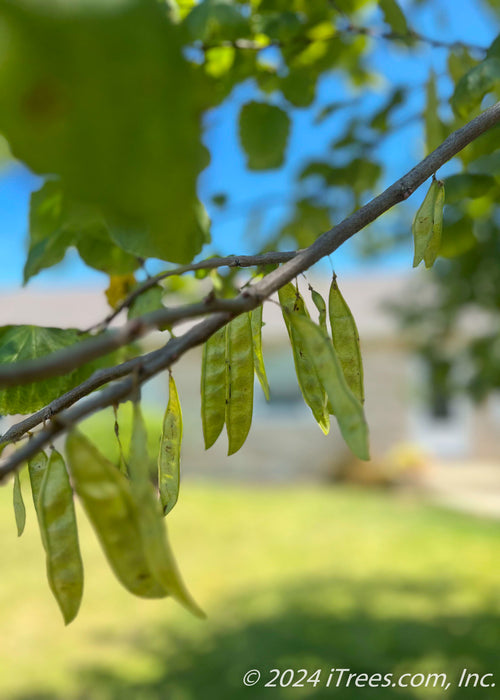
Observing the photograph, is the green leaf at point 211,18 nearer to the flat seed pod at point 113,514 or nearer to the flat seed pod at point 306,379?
the flat seed pod at point 306,379

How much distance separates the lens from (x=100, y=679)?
4.55 meters

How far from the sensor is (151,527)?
1.92 feet

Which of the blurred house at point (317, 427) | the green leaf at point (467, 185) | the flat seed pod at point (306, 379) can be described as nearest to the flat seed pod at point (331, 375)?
the flat seed pod at point (306, 379)

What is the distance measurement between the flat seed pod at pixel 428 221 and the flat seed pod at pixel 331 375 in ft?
0.93

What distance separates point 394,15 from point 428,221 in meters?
0.91

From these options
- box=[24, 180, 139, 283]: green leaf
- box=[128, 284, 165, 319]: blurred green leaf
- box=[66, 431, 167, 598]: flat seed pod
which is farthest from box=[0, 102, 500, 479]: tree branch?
box=[24, 180, 139, 283]: green leaf

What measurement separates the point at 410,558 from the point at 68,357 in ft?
24.4

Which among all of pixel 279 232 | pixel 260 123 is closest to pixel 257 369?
pixel 260 123

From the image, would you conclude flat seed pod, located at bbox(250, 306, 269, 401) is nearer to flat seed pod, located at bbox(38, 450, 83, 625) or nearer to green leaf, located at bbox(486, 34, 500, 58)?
flat seed pod, located at bbox(38, 450, 83, 625)

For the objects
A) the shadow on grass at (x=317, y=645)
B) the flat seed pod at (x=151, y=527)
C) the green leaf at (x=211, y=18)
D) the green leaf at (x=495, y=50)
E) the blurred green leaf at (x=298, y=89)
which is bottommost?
the shadow on grass at (x=317, y=645)

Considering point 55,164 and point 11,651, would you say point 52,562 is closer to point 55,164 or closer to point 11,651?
point 55,164

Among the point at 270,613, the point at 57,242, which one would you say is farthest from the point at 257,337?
the point at 270,613

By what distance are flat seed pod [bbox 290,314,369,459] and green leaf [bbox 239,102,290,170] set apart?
133 cm

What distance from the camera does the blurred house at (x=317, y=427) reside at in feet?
45.8
